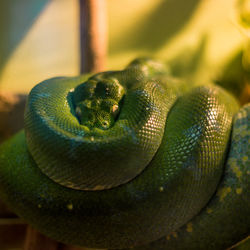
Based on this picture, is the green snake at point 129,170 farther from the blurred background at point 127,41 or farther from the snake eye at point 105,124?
the blurred background at point 127,41

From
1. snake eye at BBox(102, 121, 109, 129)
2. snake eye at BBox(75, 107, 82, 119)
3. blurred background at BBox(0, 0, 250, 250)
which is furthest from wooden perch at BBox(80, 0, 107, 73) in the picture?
snake eye at BBox(102, 121, 109, 129)

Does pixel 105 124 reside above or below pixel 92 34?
below

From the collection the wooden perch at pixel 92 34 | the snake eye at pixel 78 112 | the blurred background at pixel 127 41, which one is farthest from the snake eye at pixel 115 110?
the blurred background at pixel 127 41

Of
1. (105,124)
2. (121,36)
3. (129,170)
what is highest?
(121,36)

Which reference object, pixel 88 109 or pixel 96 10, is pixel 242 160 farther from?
pixel 96 10

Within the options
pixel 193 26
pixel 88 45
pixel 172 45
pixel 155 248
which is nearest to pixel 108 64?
pixel 88 45

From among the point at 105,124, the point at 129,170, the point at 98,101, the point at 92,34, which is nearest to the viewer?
the point at 129,170

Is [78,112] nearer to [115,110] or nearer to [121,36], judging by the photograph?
[115,110]

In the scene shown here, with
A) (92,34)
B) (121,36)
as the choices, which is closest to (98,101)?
(92,34)

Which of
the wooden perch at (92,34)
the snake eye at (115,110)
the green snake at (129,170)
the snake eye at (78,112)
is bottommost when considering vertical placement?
the green snake at (129,170)

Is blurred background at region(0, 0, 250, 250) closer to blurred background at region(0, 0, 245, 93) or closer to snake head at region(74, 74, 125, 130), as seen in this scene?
blurred background at region(0, 0, 245, 93)
